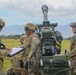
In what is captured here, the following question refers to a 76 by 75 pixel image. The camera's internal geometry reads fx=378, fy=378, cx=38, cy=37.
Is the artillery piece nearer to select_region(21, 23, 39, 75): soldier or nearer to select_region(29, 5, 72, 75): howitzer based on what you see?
select_region(29, 5, 72, 75): howitzer

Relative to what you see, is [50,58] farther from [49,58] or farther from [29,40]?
[29,40]

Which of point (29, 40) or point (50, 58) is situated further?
point (29, 40)

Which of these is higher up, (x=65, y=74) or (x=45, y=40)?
(x=45, y=40)

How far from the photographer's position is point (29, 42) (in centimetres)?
984

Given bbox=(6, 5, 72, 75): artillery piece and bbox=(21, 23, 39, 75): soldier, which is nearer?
bbox=(6, 5, 72, 75): artillery piece

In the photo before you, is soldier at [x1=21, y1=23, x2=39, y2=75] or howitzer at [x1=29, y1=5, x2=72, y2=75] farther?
soldier at [x1=21, y1=23, x2=39, y2=75]

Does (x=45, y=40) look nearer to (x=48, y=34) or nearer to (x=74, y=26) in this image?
(x=48, y=34)

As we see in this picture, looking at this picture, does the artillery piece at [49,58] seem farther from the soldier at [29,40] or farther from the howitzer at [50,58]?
the soldier at [29,40]

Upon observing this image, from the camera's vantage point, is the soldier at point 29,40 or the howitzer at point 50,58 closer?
the howitzer at point 50,58

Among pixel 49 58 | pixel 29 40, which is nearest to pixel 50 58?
pixel 49 58

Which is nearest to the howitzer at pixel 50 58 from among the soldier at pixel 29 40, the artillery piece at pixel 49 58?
the artillery piece at pixel 49 58

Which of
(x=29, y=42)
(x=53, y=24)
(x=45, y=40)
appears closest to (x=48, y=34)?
(x=45, y=40)

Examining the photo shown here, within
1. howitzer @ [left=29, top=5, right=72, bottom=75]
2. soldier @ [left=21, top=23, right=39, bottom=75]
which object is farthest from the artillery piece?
soldier @ [left=21, top=23, right=39, bottom=75]

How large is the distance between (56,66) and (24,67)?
1606 mm
